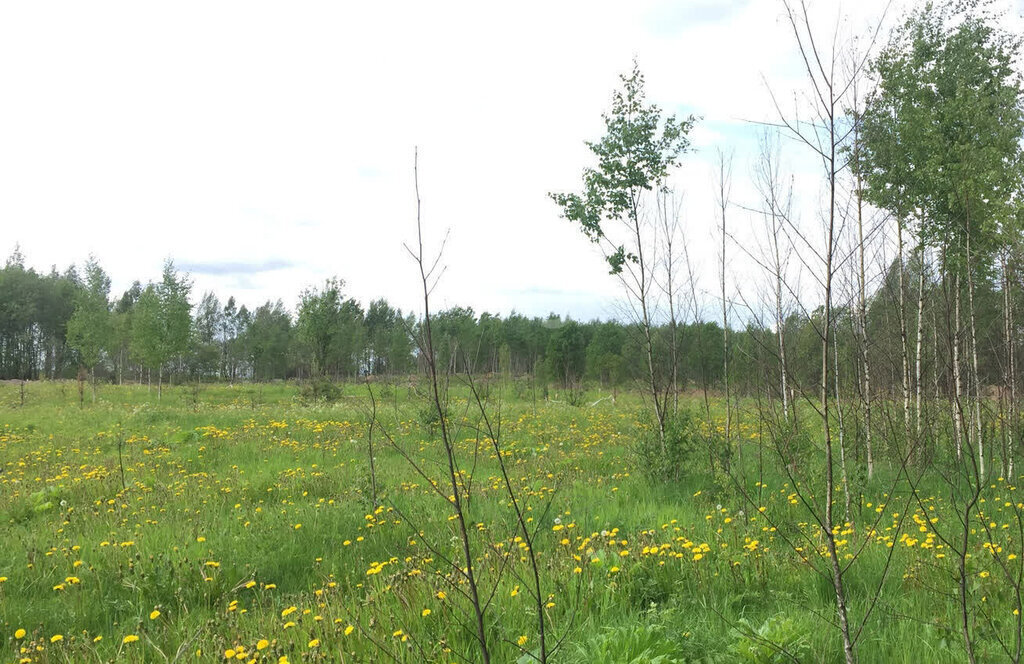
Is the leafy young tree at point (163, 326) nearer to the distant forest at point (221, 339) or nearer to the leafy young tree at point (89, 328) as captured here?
the distant forest at point (221, 339)

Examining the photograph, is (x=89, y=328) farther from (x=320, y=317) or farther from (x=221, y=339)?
(x=221, y=339)

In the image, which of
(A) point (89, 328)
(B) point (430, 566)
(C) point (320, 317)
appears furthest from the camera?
(A) point (89, 328)

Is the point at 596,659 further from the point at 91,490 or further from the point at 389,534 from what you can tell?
the point at 91,490

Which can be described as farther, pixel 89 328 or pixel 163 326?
pixel 89 328

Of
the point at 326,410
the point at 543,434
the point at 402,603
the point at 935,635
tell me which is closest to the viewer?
the point at 935,635

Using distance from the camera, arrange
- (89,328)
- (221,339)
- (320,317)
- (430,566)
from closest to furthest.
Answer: (430,566) → (320,317) → (89,328) → (221,339)

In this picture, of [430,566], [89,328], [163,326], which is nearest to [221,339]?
[89,328]

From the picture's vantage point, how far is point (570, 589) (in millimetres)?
3545

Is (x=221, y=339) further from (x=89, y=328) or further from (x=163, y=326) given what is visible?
(x=163, y=326)

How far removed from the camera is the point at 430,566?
4238 mm

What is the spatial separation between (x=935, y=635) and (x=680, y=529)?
75.9 inches

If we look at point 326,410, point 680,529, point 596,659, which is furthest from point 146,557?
point 326,410

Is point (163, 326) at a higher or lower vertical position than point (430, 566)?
higher

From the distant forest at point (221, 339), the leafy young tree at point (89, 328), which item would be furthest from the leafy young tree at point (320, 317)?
the leafy young tree at point (89, 328)
